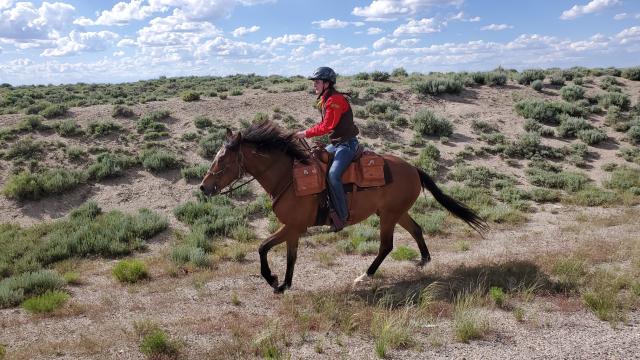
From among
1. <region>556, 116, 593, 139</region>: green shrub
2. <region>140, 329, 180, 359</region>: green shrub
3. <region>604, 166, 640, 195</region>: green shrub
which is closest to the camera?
<region>140, 329, 180, 359</region>: green shrub

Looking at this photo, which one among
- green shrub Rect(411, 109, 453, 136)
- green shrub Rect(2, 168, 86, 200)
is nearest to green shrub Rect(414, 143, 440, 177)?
green shrub Rect(411, 109, 453, 136)

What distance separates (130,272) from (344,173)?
4.23m

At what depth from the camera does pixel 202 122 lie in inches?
701

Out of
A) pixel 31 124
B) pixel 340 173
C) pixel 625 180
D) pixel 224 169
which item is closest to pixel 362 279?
pixel 340 173

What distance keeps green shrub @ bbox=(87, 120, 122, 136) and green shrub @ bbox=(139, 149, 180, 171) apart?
2560 millimetres

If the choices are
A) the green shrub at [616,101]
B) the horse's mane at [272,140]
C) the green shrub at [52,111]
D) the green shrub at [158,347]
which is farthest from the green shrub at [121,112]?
the green shrub at [616,101]

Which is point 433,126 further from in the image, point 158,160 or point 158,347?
point 158,347

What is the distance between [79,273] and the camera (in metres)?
8.66

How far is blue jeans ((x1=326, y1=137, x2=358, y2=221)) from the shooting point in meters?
6.88

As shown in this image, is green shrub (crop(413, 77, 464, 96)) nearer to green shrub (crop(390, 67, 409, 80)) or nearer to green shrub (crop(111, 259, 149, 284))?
green shrub (crop(390, 67, 409, 80))

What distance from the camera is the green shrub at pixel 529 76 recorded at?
79.7 ft

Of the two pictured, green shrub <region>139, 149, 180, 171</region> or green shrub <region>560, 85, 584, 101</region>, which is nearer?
green shrub <region>139, 149, 180, 171</region>

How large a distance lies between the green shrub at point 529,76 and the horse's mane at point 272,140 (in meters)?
21.1

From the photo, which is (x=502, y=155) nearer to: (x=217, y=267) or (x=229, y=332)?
(x=217, y=267)
